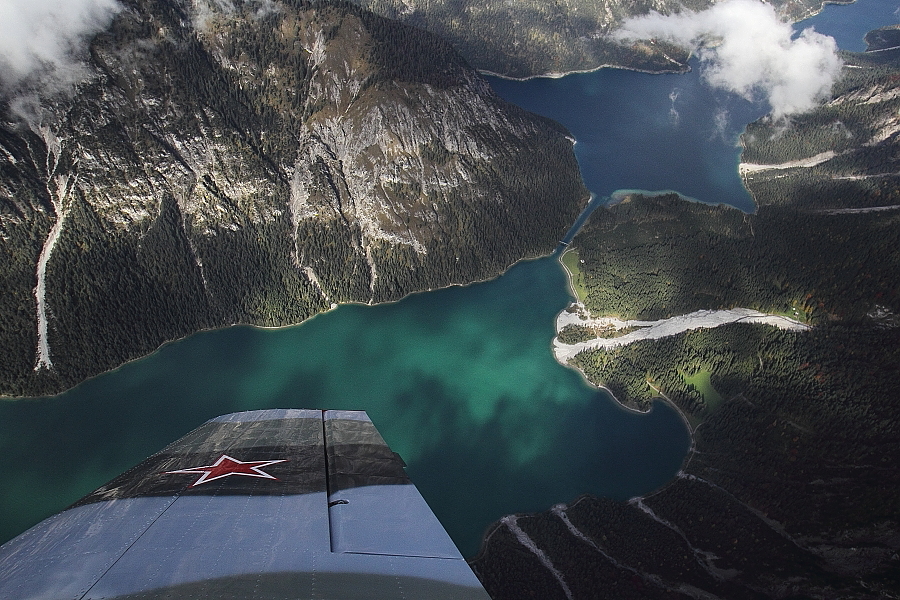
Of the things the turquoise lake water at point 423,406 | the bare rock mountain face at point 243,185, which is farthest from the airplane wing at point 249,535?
the bare rock mountain face at point 243,185

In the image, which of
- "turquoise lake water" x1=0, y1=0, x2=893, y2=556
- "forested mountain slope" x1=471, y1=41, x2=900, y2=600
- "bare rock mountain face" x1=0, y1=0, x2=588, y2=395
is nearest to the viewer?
"forested mountain slope" x1=471, y1=41, x2=900, y2=600

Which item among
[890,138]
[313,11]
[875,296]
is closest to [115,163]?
[313,11]

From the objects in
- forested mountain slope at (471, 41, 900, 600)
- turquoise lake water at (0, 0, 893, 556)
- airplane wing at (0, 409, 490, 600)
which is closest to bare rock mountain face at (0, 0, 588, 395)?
turquoise lake water at (0, 0, 893, 556)

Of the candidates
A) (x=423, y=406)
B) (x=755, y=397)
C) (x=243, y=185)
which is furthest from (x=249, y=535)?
(x=243, y=185)

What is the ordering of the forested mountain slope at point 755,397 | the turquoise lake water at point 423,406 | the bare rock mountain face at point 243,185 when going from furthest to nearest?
1. the bare rock mountain face at point 243,185
2. the turquoise lake water at point 423,406
3. the forested mountain slope at point 755,397

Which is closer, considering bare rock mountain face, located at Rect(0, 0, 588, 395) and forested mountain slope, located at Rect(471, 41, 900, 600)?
forested mountain slope, located at Rect(471, 41, 900, 600)

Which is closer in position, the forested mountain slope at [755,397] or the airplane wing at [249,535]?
the airplane wing at [249,535]

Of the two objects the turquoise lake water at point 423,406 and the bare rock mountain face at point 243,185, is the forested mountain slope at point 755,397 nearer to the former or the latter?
the turquoise lake water at point 423,406

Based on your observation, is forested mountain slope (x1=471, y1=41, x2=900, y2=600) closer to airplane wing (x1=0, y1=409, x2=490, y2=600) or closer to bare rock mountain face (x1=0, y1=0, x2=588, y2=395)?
bare rock mountain face (x1=0, y1=0, x2=588, y2=395)
